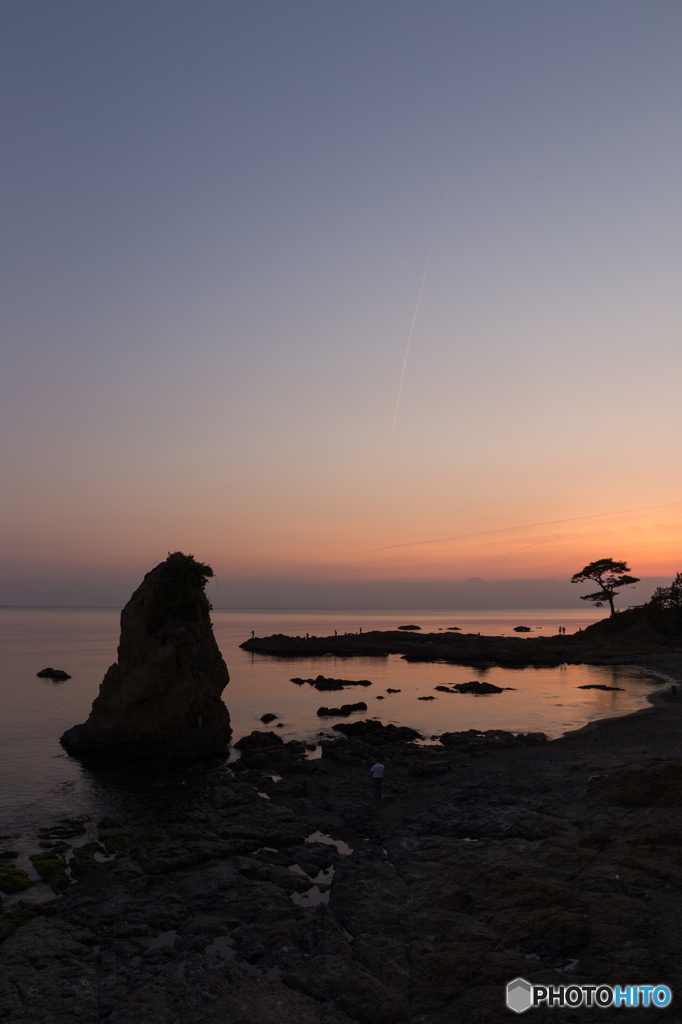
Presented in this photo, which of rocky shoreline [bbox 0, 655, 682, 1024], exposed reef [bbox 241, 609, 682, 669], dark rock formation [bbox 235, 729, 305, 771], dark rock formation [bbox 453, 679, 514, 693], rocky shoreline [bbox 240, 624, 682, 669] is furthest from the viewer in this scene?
exposed reef [bbox 241, 609, 682, 669]

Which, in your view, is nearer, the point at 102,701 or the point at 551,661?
the point at 102,701

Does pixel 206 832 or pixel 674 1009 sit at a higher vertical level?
pixel 674 1009

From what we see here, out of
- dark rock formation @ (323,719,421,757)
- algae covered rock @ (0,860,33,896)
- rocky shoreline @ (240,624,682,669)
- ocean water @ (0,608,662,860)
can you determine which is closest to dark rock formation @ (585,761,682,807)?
ocean water @ (0,608,662,860)

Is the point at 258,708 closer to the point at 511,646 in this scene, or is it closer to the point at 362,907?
the point at 362,907

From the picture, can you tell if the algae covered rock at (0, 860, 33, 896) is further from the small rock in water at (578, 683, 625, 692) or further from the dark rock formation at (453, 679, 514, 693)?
the small rock in water at (578, 683, 625, 692)

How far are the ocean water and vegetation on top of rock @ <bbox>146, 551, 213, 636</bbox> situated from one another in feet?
31.9

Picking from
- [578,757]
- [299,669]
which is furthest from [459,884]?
[299,669]

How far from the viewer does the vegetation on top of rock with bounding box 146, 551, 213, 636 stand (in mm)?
40625

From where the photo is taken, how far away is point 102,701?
3966 cm

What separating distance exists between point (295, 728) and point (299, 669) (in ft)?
135

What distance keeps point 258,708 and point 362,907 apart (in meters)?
38.9

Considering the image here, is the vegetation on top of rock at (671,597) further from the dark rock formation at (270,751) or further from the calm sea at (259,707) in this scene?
the dark rock formation at (270,751)

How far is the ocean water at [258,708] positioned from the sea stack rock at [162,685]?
273 cm

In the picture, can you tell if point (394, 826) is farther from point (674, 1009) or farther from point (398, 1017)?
point (674, 1009)
